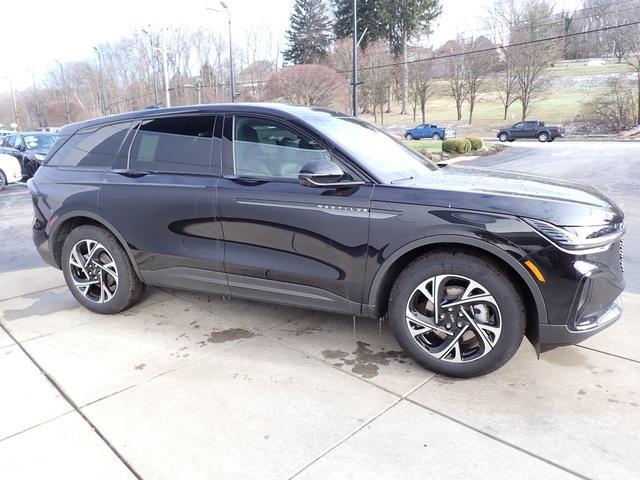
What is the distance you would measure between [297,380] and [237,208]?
126 cm

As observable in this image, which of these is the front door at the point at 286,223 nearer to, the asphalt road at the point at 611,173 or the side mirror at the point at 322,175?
the side mirror at the point at 322,175

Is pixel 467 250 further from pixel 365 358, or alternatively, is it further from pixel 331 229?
pixel 365 358

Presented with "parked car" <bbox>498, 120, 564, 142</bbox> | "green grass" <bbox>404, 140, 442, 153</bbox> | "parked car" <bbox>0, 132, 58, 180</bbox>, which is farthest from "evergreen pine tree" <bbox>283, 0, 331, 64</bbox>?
"parked car" <bbox>0, 132, 58, 180</bbox>

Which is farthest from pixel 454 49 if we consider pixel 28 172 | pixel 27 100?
pixel 27 100

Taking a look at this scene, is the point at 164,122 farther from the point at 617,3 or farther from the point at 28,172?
the point at 617,3

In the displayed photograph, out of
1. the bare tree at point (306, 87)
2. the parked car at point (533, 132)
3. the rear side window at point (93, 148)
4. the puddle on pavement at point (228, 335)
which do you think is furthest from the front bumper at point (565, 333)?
the parked car at point (533, 132)

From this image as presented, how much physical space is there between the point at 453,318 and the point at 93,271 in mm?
3026

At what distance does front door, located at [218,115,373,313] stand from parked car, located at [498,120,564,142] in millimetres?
36893

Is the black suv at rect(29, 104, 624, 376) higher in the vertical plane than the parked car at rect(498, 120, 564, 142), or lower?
lower

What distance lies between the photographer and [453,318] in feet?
9.73

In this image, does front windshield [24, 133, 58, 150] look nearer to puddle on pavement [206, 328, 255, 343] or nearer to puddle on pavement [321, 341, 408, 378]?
puddle on pavement [206, 328, 255, 343]

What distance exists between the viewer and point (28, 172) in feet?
49.4

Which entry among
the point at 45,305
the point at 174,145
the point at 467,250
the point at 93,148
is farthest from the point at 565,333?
the point at 45,305

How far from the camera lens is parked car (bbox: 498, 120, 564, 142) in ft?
117
